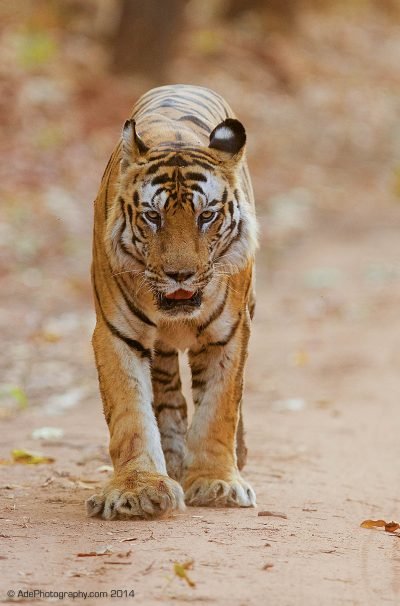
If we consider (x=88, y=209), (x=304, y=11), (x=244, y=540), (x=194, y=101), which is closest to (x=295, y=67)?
(x=304, y=11)

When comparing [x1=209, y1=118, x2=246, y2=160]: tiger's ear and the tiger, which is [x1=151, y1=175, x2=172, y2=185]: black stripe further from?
[x1=209, y1=118, x2=246, y2=160]: tiger's ear

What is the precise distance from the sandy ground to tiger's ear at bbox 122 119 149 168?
1.40m

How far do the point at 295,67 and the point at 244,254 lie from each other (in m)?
16.6

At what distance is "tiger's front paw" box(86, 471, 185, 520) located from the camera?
4621 mm

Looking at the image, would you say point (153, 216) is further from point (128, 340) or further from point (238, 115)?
point (238, 115)

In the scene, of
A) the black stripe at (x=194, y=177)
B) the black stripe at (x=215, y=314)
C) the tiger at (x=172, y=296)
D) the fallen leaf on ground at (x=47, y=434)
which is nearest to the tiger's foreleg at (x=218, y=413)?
the tiger at (x=172, y=296)

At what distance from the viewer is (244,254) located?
5078 millimetres

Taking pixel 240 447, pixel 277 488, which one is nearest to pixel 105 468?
pixel 240 447

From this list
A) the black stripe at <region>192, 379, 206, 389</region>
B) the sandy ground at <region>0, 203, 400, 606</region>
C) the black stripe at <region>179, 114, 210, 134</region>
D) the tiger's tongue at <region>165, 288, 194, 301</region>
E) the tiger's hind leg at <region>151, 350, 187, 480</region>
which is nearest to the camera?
the sandy ground at <region>0, 203, 400, 606</region>

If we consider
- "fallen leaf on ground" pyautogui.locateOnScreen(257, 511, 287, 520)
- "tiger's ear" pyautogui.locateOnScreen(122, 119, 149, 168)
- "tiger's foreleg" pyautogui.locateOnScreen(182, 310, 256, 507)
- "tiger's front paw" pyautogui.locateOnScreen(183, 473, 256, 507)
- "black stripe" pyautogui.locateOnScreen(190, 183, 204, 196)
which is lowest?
"fallen leaf on ground" pyautogui.locateOnScreen(257, 511, 287, 520)

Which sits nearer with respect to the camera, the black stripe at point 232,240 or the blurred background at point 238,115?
the black stripe at point 232,240

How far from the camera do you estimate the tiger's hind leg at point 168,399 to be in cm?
574
